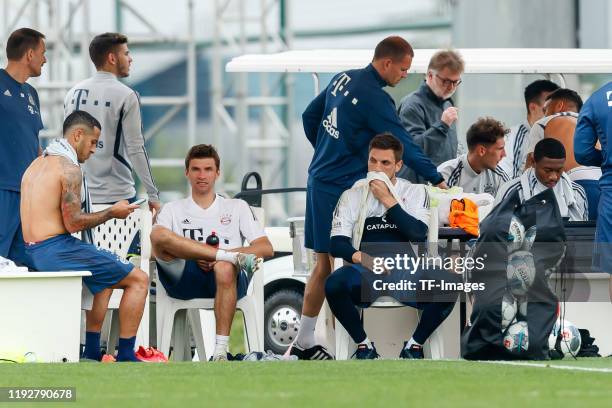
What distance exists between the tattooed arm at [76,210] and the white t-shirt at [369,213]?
132 centimetres

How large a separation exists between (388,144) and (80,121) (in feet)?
6.58

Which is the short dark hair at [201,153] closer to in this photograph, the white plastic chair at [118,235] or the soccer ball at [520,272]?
the white plastic chair at [118,235]

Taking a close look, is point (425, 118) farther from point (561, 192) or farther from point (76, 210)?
point (76, 210)

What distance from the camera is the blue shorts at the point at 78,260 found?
11641 mm

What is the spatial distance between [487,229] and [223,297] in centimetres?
190

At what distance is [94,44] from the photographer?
42.7 ft

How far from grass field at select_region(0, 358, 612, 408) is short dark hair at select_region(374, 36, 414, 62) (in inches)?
92.4

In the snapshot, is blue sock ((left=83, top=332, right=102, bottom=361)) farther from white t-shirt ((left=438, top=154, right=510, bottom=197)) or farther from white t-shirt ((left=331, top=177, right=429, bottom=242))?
white t-shirt ((left=438, top=154, right=510, bottom=197))

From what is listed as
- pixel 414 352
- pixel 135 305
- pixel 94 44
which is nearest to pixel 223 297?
pixel 135 305

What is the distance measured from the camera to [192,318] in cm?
1292

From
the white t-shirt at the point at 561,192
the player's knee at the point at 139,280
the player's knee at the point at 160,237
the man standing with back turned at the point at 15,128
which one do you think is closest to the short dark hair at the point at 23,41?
the man standing with back turned at the point at 15,128

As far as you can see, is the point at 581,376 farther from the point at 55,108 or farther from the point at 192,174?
the point at 55,108

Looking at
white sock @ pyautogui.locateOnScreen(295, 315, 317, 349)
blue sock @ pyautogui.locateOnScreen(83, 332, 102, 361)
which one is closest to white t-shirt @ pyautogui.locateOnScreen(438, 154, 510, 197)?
white sock @ pyautogui.locateOnScreen(295, 315, 317, 349)

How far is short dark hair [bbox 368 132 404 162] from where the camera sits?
1178 centimetres
